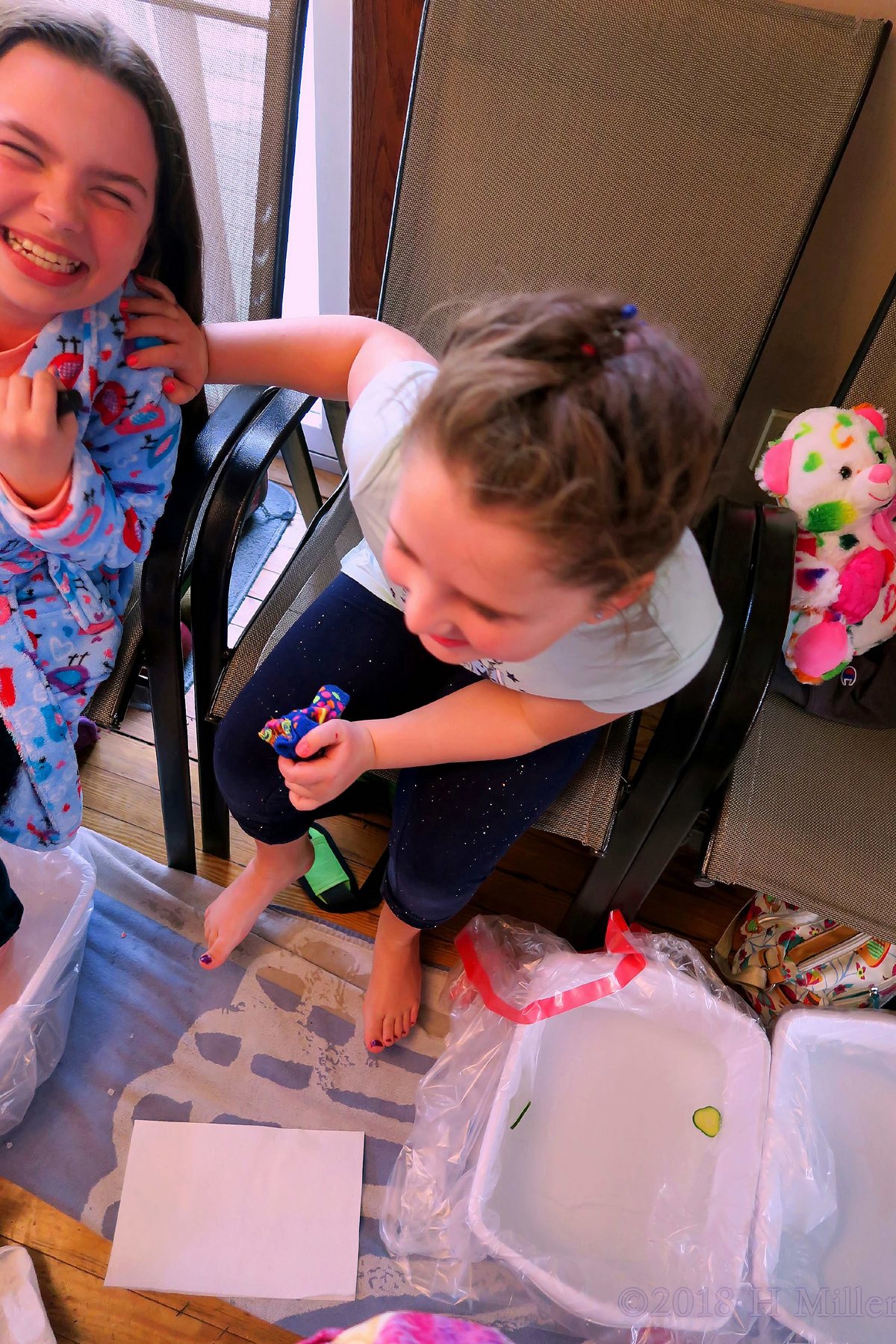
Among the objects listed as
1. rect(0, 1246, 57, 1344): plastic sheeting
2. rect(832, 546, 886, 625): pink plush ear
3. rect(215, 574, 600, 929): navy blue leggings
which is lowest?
rect(0, 1246, 57, 1344): plastic sheeting

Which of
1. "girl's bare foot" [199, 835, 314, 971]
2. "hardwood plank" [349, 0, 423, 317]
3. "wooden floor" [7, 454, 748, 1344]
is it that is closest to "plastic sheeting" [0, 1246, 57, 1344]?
"girl's bare foot" [199, 835, 314, 971]

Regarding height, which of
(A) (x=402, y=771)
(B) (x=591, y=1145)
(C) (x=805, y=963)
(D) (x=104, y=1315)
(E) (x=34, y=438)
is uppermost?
(E) (x=34, y=438)

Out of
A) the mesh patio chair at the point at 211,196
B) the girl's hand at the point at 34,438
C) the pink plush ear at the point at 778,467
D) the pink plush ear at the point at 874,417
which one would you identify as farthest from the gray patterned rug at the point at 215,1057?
the pink plush ear at the point at 874,417

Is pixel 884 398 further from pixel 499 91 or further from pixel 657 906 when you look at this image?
pixel 657 906

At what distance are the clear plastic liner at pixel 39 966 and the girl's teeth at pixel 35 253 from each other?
70 centimetres

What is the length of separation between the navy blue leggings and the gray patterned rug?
0.25 m

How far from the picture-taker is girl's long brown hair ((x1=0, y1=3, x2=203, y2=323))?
2.10 feet

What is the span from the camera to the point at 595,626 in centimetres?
70

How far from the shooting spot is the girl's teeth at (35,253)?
68 cm

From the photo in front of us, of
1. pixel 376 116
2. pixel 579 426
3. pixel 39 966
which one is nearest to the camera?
pixel 579 426

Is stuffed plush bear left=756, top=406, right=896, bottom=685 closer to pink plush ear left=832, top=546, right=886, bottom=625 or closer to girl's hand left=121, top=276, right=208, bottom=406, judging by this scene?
pink plush ear left=832, top=546, right=886, bottom=625

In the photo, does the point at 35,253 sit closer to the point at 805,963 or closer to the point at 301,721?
the point at 301,721

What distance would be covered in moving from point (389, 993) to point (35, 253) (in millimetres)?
874

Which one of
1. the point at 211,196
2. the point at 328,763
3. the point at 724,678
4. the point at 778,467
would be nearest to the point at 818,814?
the point at 724,678
